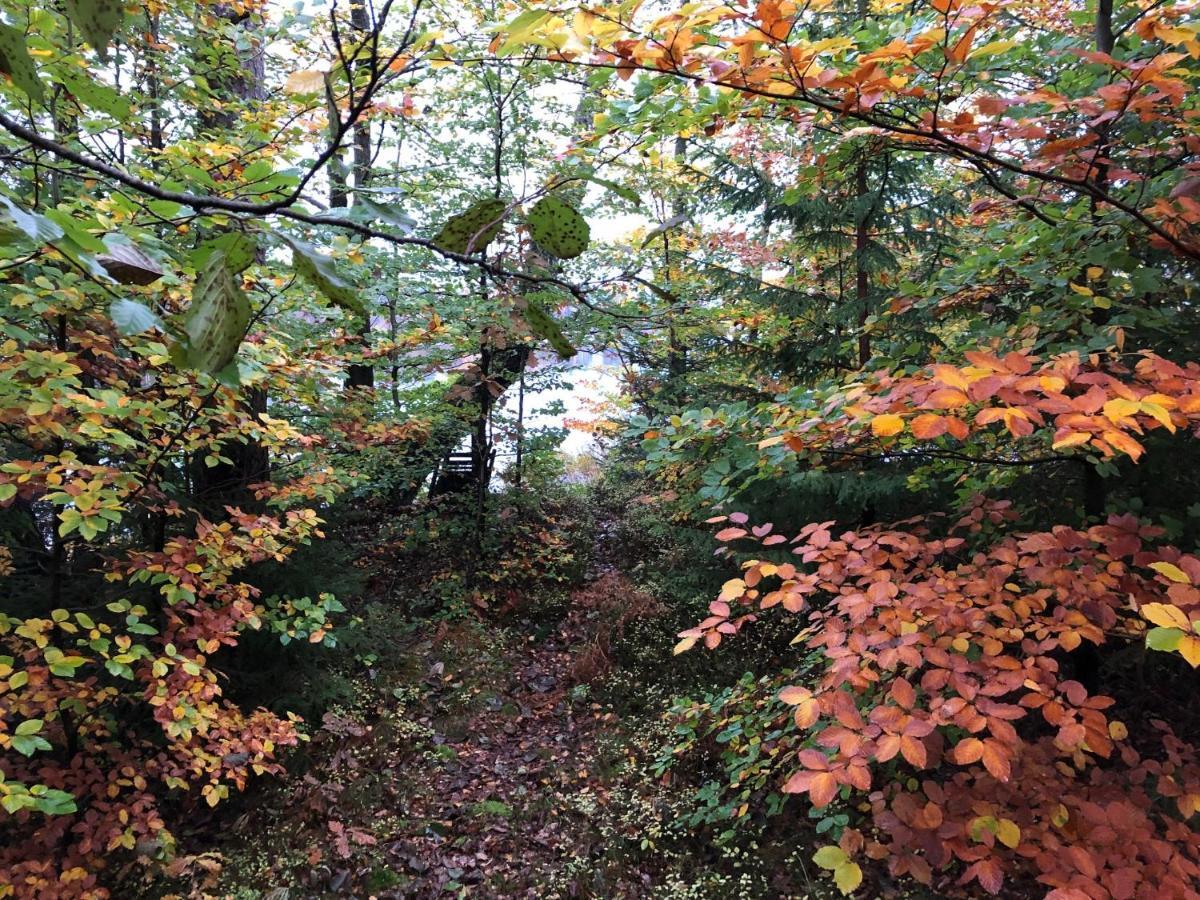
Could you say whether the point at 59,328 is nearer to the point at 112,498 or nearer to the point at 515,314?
the point at 112,498

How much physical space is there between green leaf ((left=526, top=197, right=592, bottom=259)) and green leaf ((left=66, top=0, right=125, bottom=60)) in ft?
1.57

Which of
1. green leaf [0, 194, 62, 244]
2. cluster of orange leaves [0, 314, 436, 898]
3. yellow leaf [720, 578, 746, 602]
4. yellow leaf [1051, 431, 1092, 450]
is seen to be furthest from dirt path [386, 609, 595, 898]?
green leaf [0, 194, 62, 244]

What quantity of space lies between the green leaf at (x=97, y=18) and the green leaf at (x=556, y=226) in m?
0.48

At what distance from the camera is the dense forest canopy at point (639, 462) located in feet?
4.86

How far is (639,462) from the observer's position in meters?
3.88

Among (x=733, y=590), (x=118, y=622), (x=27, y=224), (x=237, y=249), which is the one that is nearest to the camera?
(x=27, y=224)

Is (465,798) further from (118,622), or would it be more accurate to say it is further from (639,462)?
(639,462)

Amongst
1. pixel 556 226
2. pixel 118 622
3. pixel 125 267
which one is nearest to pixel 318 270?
pixel 125 267

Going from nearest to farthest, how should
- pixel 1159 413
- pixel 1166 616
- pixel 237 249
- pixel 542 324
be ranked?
pixel 237 249, pixel 542 324, pixel 1159 413, pixel 1166 616

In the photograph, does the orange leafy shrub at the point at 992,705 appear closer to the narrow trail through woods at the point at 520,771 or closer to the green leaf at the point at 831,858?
the green leaf at the point at 831,858

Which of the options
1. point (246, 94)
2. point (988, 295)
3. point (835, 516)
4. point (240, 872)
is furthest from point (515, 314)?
point (246, 94)

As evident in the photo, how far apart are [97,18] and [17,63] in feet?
0.52

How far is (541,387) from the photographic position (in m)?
7.91

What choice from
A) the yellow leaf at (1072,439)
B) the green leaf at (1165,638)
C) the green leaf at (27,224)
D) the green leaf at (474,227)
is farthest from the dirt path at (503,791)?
the green leaf at (27,224)
